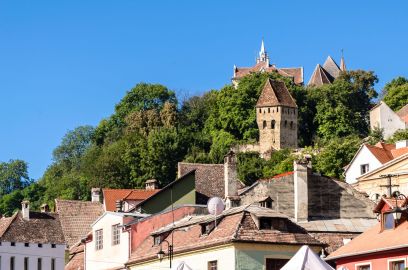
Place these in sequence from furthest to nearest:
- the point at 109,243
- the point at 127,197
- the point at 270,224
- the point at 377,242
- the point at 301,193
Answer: the point at 127,197 → the point at 301,193 → the point at 109,243 → the point at 270,224 → the point at 377,242

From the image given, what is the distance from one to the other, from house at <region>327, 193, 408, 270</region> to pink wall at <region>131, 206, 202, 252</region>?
39.4ft

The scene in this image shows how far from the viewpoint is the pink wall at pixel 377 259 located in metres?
45.2

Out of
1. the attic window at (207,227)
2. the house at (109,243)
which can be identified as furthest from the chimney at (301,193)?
the attic window at (207,227)

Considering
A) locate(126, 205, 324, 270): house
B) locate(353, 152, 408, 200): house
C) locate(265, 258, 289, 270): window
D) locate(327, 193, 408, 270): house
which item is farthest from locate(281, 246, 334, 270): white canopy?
locate(353, 152, 408, 200): house

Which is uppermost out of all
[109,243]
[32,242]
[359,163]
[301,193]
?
[359,163]

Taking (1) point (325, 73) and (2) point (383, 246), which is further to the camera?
(1) point (325, 73)

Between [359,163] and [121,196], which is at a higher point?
[359,163]

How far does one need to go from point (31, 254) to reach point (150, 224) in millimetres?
24008

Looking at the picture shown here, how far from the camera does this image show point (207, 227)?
51.8 m

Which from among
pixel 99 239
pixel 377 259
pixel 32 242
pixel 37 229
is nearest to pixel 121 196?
pixel 37 229

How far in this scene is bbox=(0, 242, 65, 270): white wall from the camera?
257 feet

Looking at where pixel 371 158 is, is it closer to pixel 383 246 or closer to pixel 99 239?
pixel 99 239

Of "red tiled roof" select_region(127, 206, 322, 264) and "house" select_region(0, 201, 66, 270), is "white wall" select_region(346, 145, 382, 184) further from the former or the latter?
"red tiled roof" select_region(127, 206, 322, 264)

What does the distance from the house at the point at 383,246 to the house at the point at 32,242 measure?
32497 millimetres
